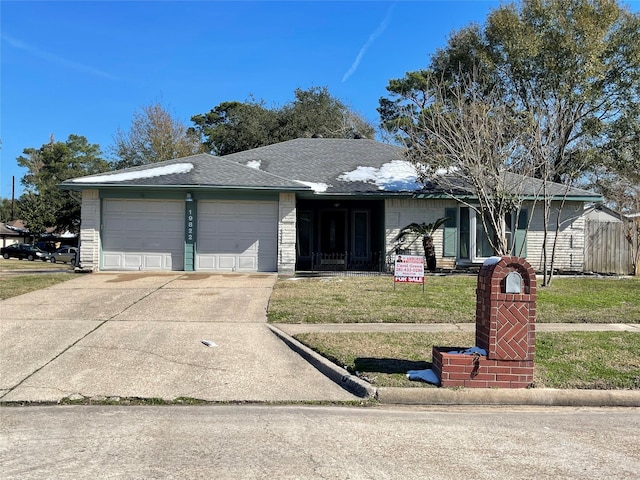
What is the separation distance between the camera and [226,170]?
675 inches

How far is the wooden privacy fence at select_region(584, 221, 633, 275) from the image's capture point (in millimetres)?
18531

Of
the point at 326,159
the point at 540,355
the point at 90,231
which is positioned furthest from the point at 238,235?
the point at 540,355

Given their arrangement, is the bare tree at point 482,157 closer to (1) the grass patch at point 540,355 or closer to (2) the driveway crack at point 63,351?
(1) the grass patch at point 540,355

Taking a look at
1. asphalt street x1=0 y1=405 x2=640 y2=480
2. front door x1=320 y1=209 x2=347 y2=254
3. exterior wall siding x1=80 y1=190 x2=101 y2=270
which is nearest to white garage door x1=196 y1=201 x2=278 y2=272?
exterior wall siding x1=80 y1=190 x2=101 y2=270

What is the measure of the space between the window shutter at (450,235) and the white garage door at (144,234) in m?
8.80

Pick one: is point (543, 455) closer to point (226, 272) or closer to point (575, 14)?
point (226, 272)

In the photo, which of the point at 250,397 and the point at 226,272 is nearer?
the point at 250,397

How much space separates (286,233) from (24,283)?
7.36 metres

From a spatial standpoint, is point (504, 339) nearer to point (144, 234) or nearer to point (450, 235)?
point (450, 235)

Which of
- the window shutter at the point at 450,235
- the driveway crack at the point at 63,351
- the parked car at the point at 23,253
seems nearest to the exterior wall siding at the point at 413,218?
the window shutter at the point at 450,235

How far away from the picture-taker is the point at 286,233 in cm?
1628

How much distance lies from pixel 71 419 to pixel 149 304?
18.4ft

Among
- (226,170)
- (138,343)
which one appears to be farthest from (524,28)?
(138,343)

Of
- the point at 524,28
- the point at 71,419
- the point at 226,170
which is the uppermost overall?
the point at 524,28
